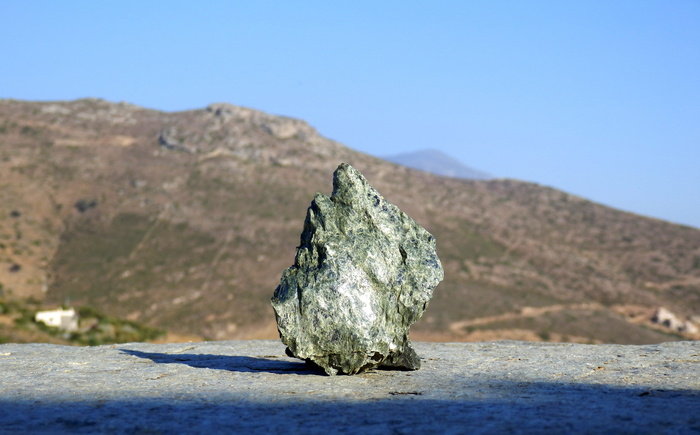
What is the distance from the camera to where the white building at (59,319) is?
29.5 metres

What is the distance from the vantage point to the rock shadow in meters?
9.89

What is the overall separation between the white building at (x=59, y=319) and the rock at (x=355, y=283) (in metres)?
23.0

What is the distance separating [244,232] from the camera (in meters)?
60.3

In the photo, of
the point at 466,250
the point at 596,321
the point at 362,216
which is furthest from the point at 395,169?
the point at 362,216

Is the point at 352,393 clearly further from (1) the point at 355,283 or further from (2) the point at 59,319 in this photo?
(2) the point at 59,319

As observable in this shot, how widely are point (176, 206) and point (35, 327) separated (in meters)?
36.1

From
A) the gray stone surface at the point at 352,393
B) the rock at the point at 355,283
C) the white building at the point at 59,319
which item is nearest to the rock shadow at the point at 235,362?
the gray stone surface at the point at 352,393

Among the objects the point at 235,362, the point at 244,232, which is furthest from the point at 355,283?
the point at 244,232

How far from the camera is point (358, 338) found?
8734mm

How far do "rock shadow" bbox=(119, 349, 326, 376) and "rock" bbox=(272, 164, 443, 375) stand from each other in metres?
0.68

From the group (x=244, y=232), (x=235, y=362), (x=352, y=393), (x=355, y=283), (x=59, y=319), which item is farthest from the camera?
(x=244, y=232)

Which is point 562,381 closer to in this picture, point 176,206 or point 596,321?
point 596,321

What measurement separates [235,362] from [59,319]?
872 inches

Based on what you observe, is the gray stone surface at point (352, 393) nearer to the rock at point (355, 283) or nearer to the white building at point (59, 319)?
the rock at point (355, 283)
